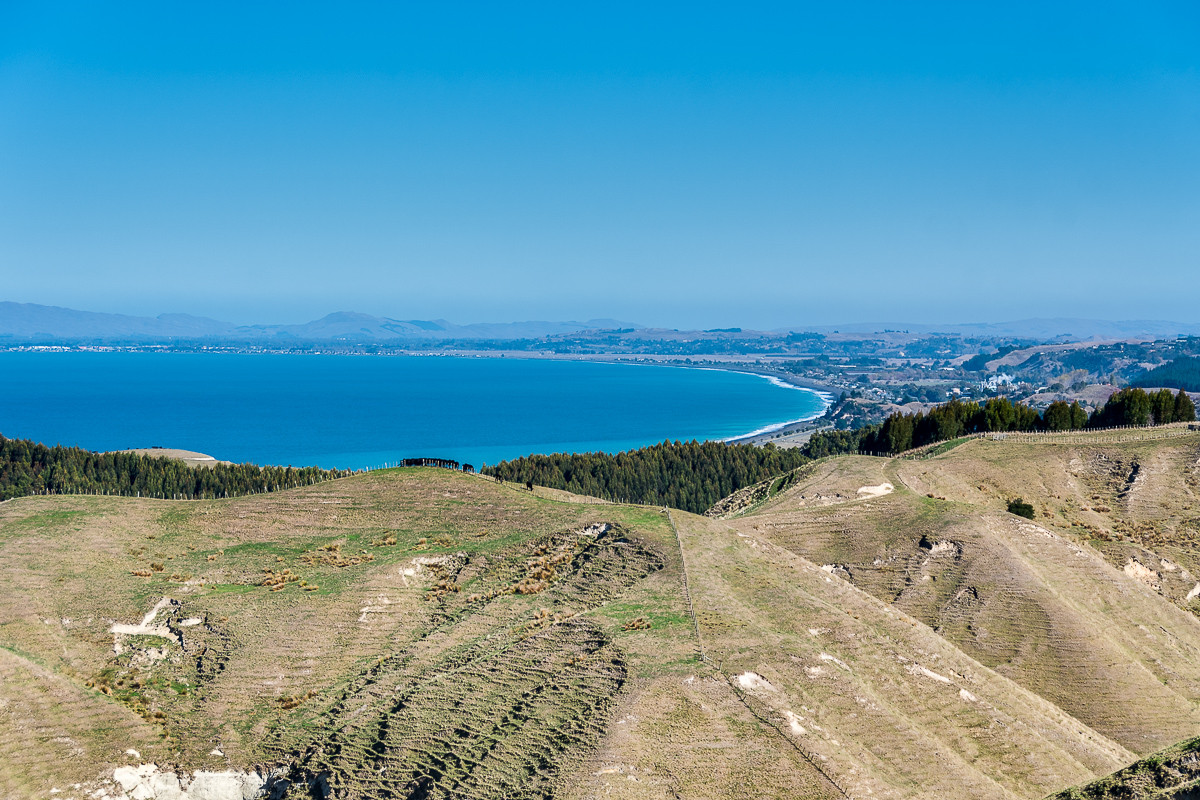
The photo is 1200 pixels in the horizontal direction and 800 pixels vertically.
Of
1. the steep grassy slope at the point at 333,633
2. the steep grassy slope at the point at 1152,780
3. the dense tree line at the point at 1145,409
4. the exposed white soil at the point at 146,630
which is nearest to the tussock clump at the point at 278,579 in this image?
the steep grassy slope at the point at 333,633

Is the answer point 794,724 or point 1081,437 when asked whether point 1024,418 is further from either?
point 794,724

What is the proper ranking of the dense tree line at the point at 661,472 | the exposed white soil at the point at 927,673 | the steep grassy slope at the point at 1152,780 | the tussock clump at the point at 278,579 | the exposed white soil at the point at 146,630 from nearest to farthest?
the steep grassy slope at the point at 1152,780, the exposed white soil at the point at 927,673, the exposed white soil at the point at 146,630, the tussock clump at the point at 278,579, the dense tree line at the point at 661,472

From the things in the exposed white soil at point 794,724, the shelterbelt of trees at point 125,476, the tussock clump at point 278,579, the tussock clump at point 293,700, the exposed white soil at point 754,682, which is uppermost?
the exposed white soil at point 754,682

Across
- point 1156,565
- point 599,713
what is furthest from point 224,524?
point 1156,565

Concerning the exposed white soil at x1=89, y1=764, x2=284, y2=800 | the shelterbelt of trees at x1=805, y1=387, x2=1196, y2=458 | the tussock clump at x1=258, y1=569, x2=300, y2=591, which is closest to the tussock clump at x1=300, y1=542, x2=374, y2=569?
the tussock clump at x1=258, y1=569, x2=300, y2=591

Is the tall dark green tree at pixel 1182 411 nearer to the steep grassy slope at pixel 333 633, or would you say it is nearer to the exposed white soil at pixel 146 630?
the steep grassy slope at pixel 333 633
